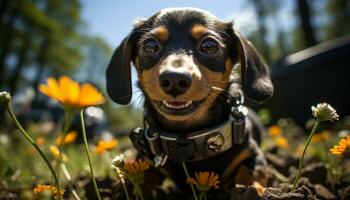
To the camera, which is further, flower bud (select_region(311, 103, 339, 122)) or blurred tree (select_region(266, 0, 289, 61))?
blurred tree (select_region(266, 0, 289, 61))

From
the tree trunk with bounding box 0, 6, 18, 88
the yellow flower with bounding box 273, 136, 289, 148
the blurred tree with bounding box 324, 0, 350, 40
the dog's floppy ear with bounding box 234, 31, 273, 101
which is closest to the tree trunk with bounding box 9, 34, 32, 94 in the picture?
the tree trunk with bounding box 0, 6, 18, 88

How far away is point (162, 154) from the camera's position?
2326 millimetres

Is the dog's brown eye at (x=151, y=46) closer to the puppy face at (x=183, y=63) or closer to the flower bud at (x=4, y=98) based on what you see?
the puppy face at (x=183, y=63)

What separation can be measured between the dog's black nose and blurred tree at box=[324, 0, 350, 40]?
25.1 m

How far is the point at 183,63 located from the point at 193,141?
0.49 metres

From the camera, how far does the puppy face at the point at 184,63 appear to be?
2.05 metres

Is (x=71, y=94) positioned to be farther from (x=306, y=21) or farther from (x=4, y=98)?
(x=306, y=21)

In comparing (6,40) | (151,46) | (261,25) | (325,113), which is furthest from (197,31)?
(261,25)

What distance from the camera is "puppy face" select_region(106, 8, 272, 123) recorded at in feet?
6.74

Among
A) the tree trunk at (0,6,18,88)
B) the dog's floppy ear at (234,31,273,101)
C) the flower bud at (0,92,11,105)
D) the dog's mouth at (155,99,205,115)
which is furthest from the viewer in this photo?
the tree trunk at (0,6,18,88)

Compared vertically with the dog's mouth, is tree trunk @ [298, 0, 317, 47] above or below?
above

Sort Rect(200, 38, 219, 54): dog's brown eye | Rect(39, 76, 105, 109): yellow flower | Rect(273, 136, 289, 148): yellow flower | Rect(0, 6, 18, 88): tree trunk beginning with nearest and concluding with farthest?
Rect(39, 76, 105, 109): yellow flower < Rect(200, 38, 219, 54): dog's brown eye < Rect(273, 136, 289, 148): yellow flower < Rect(0, 6, 18, 88): tree trunk

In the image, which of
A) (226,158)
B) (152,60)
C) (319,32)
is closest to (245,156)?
(226,158)

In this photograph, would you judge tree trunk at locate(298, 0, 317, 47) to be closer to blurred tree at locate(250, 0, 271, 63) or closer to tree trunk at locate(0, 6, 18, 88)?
tree trunk at locate(0, 6, 18, 88)
